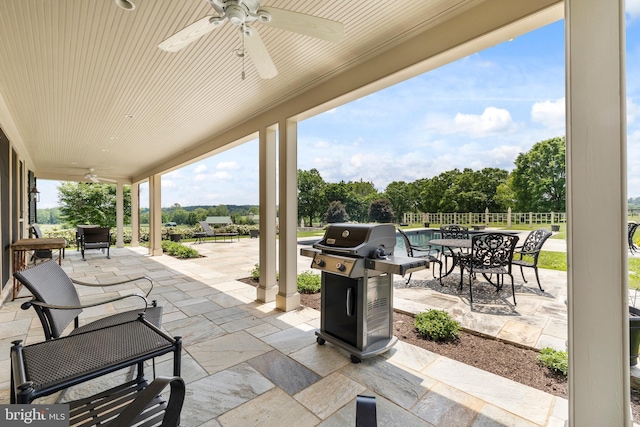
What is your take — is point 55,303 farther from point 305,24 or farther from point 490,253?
point 490,253

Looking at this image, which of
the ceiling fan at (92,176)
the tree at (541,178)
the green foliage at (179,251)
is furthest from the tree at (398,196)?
the ceiling fan at (92,176)

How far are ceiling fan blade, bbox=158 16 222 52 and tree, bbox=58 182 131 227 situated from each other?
1906cm

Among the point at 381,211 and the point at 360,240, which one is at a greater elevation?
the point at 381,211

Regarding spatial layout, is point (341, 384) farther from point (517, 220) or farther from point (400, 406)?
point (517, 220)

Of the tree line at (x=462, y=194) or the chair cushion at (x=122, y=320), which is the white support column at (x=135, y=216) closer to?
the tree line at (x=462, y=194)

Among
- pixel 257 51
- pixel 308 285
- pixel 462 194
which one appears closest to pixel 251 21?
pixel 257 51

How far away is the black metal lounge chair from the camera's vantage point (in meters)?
1.82

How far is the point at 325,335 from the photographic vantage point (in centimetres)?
270

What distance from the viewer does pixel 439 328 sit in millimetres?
2900

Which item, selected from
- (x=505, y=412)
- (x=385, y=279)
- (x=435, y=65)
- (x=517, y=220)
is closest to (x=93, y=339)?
(x=385, y=279)

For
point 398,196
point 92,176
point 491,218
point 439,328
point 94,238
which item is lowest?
point 439,328

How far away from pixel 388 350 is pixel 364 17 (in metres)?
2.73

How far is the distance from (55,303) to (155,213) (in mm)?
7629

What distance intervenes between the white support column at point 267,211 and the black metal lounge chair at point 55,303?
190 centimetres
